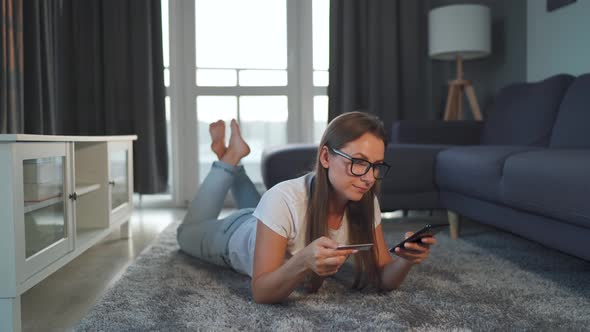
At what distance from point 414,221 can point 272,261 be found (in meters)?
1.94

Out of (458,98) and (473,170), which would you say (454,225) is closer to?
(473,170)

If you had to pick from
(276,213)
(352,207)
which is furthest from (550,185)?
(276,213)

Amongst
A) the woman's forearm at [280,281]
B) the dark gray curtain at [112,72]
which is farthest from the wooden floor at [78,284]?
the dark gray curtain at [112,72]

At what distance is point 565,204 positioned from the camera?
5.09 feet

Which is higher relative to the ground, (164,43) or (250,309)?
(164,43)

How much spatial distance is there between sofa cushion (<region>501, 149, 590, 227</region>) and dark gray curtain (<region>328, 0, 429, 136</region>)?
79.5 inches

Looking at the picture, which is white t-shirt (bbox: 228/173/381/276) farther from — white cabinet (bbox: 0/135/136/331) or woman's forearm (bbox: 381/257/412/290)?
white cabinet (bbox: 0/135/136/331)

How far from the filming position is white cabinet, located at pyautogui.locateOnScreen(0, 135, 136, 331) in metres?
1.27

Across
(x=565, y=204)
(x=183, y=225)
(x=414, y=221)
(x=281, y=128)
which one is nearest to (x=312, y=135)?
(x=281, y=128)

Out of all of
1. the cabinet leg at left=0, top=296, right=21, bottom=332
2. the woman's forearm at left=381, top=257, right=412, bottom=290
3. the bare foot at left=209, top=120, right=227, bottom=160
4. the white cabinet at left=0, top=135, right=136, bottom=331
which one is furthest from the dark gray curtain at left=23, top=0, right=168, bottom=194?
the woman's forearm at left=381, top=257, right=412, bottom=290

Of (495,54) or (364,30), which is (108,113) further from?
(495,54)

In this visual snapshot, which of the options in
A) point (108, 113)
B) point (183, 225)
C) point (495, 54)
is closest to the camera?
point (183, 225)

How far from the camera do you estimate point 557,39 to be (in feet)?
10.7

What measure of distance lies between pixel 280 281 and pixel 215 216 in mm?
864
